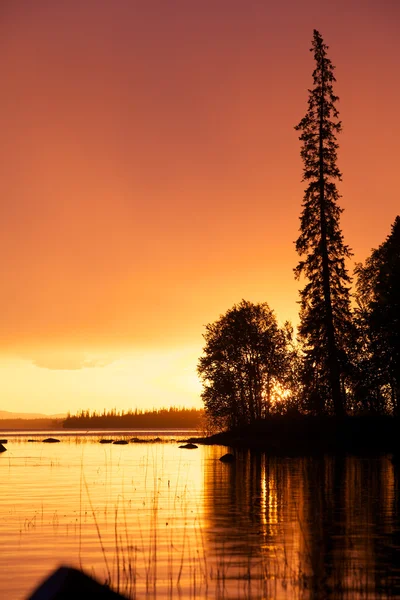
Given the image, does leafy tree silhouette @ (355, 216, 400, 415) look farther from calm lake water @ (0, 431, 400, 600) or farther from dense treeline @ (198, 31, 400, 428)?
calm lake water @ (0, 431, 400, 600)

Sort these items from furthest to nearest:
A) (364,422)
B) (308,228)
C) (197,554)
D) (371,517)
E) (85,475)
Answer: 1. (308,228)
2. (364,422)
3. (85,475)
4. (371,517)
5. (197,554)

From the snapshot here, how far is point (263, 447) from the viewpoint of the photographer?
74.3m

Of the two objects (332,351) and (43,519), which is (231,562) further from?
(332,351)

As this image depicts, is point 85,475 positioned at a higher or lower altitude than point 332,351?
lower

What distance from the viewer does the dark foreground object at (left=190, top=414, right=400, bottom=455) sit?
63.8 meters

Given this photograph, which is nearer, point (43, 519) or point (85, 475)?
point (43, 519)

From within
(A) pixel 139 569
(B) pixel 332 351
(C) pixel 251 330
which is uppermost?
(C) pixel 251 330

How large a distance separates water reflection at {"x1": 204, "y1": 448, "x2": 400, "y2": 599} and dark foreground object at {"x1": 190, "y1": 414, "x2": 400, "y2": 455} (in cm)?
2049

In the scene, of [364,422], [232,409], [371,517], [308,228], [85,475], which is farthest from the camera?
[232,409]

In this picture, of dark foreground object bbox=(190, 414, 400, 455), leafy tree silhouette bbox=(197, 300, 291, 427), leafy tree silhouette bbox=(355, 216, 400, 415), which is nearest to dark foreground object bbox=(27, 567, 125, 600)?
dark foreground object bbox=(190, 414, 400, 455)

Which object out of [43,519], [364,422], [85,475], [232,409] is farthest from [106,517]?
[232,409]

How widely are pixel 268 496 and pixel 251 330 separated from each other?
8145cm

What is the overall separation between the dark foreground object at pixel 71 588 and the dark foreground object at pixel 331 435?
4926 cm

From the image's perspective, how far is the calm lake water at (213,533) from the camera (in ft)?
51.0
